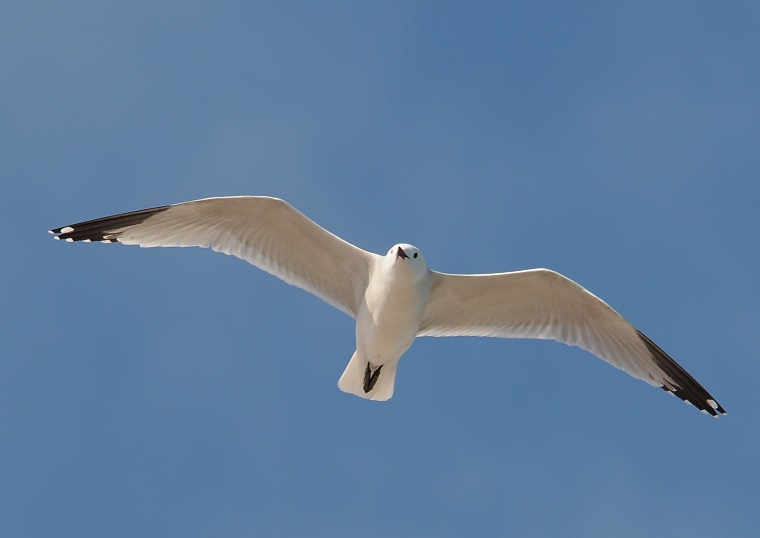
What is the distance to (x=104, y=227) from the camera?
11.1 meters

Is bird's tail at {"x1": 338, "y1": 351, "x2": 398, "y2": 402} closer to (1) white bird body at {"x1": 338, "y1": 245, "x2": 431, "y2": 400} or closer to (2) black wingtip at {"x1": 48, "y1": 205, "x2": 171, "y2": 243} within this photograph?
(1) white bird body at {"x1": 338, "y1": 245, "x2": 431, "y2": 400}

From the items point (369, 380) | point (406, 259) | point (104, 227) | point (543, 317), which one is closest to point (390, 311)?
point (406, 259)

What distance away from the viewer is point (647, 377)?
37.9ft

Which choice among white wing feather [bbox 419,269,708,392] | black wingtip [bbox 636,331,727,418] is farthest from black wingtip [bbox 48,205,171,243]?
black wingtip [bbox 636,331,727,418]

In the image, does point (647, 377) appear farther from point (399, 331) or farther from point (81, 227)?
point (81, 227)

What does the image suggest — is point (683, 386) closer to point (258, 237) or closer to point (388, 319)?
point (388, 319)

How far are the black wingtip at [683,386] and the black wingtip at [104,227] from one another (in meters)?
4.81

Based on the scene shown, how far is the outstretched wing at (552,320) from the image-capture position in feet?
36.4

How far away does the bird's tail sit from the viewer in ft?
36.3

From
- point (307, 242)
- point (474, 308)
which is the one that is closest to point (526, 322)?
point (474, 308)

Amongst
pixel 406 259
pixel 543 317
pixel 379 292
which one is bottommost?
pixel 379 292

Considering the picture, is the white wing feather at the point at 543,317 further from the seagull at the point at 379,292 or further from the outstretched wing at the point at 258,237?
the outstretched wing at the point at 258,237

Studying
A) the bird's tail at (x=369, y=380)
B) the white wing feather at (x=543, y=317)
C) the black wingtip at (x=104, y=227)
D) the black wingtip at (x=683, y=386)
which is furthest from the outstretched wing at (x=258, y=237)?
the black wingtip at (x=683, y=386)

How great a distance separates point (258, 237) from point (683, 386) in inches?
173
